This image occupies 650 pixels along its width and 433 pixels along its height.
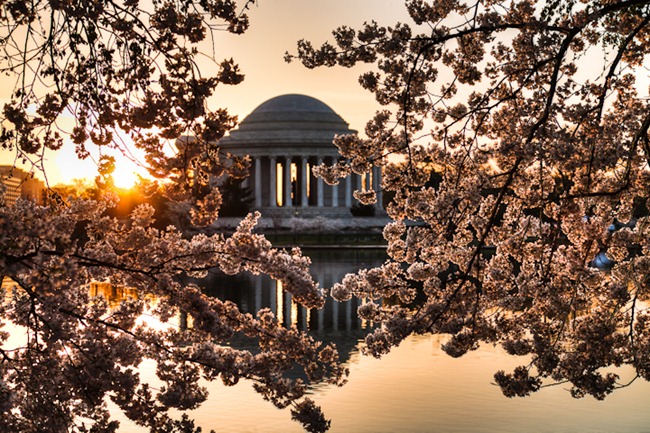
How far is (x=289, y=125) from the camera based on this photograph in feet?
370

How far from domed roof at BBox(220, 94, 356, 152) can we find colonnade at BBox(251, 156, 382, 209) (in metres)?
2.56

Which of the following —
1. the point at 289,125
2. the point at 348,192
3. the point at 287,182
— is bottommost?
the point at 348,192

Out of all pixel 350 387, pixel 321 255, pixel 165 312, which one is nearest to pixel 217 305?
pixel 165 312

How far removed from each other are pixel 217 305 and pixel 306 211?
100720mm

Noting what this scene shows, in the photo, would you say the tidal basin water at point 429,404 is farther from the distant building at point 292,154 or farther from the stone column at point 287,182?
the stone column at point 287,182

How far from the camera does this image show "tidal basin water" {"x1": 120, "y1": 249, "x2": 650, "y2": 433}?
14758 mm

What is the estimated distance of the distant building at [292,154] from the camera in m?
108

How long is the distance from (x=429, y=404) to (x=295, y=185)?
104224mm

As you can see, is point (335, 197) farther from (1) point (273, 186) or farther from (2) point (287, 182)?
(1) point (273, 186)

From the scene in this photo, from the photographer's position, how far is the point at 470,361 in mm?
20359

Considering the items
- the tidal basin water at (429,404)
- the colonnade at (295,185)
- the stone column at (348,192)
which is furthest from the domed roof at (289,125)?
the tidal basin water at (429,404)

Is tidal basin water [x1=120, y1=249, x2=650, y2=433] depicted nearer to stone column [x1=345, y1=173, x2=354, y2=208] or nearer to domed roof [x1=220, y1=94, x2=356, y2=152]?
domed roof [x1=220, y1=94, x2=356, y2=152]

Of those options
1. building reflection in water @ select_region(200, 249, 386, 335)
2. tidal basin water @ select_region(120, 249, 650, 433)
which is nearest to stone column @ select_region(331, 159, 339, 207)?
building reflection in water @ select_region(200, 249, 386, 335)

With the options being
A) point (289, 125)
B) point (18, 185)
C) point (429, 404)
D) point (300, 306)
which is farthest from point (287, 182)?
point (18, 185)
